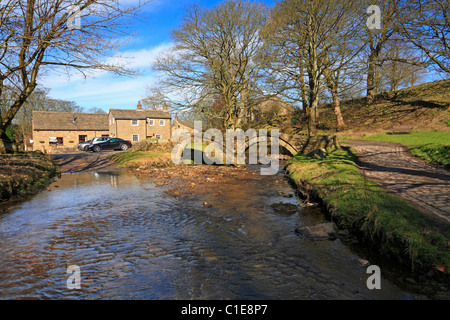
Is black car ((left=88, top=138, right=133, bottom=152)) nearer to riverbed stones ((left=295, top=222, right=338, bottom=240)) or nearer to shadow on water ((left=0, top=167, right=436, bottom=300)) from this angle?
shadow on water ((left=0, top=167, right=436, bottom=300))

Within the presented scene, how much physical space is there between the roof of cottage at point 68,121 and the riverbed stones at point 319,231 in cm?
4993

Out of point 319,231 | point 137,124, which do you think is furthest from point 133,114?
point 319,231

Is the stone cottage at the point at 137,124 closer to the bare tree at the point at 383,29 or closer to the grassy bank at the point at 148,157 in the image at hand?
the grassy bank at the point at 148,157

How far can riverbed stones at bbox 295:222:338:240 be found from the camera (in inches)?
245

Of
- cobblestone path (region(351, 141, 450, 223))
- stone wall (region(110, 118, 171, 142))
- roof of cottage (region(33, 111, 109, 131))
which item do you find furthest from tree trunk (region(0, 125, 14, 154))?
roof of cottage (region(33, 111, 109, 131))

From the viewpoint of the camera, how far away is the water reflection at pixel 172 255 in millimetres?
4227

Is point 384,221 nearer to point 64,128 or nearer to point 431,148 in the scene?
point 431,148

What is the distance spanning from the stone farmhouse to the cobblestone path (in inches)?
1479

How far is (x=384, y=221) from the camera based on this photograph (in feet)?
18.4

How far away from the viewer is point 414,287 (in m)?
4.15

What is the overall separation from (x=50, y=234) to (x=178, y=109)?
12.8 m
